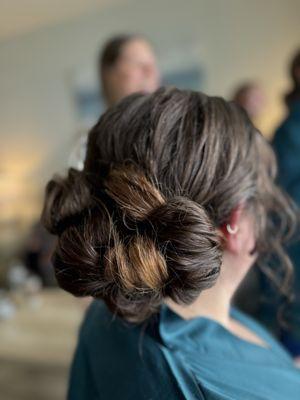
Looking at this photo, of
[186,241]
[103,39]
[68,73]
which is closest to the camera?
[186,241]

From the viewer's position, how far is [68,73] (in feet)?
11.2

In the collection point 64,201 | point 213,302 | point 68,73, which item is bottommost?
point 213,302

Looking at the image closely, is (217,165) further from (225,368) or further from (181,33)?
(181,33)

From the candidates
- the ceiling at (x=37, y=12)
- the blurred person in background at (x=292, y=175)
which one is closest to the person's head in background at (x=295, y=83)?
the blurred person in background at (x=292, y=175)

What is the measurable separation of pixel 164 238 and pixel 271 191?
26cm

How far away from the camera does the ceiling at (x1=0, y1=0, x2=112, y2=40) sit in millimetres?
2887

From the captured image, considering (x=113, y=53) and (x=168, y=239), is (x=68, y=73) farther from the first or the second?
(x=168, y=239)

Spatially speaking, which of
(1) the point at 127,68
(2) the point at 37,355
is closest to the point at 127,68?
(1) the point at 127,68

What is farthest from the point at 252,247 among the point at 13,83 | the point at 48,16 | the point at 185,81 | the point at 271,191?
the point at 13,83

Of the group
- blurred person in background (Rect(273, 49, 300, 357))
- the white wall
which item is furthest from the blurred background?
blurred person in background (Rect(273, 49, 300, 357))

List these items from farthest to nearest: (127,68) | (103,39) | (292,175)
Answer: (103,39) < (127,68) < (292,175)

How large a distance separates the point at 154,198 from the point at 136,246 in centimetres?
5

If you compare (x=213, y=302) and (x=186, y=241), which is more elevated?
(x=186, y=241)

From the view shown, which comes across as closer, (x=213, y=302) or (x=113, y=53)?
(x=213, y=302)
